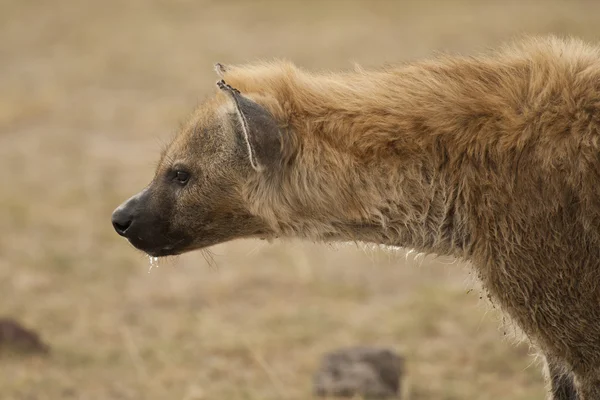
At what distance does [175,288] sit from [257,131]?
282 cm

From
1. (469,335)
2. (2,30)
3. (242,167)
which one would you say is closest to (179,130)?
(242,167)

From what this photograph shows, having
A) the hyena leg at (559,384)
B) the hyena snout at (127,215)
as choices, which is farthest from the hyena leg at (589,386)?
the hyena snout at (127,215)

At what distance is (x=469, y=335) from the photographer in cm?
445

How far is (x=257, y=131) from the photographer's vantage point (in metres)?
2.54

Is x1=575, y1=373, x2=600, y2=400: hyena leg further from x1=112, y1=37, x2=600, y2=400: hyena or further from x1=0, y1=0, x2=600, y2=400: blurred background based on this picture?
x1=0, y1=0, x2=600, y2=400: blurred background

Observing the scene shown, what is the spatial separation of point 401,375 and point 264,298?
4.70 ft

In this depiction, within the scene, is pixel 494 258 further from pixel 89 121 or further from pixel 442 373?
pixel 89 121

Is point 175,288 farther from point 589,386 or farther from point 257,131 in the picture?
point 589,386

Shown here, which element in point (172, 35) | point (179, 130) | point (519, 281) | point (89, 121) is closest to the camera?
point (519, 281)

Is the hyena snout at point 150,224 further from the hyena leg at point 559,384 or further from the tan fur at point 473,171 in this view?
the hyena leg at point 559,384

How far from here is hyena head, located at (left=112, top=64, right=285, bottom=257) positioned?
2641 mm

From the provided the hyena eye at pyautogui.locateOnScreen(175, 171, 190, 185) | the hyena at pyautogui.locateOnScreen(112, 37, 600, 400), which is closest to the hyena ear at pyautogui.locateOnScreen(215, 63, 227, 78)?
the hyena at pyautogui.locateOnScreen(112, 37, 600, 400)

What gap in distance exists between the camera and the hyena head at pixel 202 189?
2.64 metres

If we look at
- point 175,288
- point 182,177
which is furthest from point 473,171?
point 175,288
